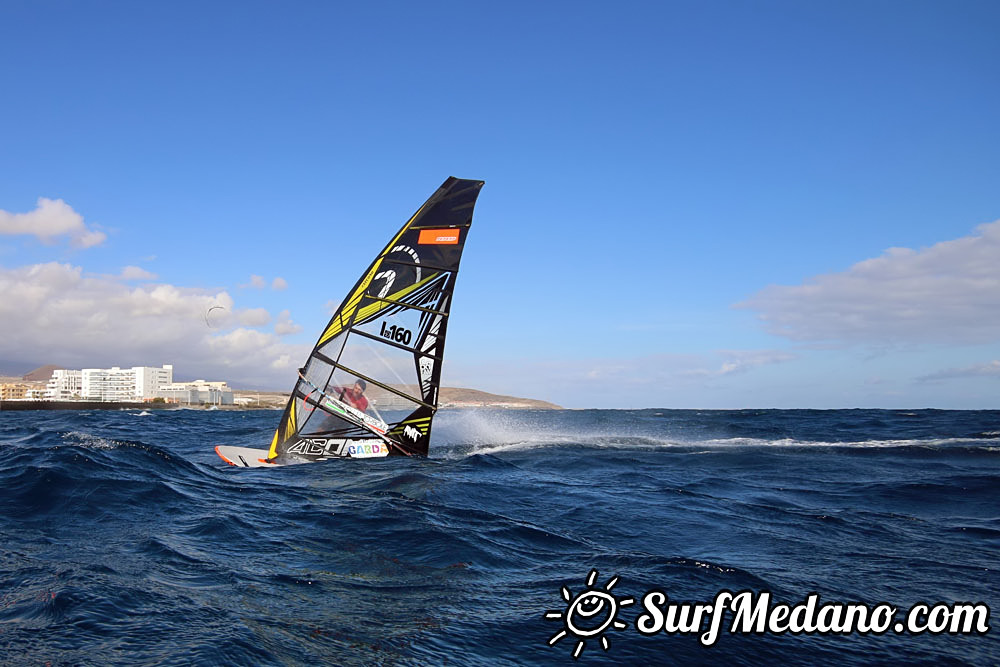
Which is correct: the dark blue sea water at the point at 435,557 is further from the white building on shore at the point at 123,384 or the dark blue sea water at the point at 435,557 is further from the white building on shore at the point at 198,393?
the white building on shore at the point at 123,384

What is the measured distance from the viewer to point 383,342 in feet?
42.3

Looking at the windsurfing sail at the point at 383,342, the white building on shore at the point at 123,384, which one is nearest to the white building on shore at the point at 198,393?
the white building on shore at the point at 123,384

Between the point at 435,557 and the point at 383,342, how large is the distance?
7.56 metres

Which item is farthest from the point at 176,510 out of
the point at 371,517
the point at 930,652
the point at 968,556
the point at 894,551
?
the point at 968,556

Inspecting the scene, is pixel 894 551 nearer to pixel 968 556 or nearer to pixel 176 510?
pixel 968 556

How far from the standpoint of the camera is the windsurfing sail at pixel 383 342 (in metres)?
12.8

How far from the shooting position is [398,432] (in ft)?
44.6

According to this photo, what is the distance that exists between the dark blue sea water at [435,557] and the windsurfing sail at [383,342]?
1.29m

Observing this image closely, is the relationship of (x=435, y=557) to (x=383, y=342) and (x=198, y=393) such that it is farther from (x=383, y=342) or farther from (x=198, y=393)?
(x=198, y=393)

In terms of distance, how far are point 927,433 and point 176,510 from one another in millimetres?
26258

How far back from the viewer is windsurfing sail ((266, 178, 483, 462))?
12.8m

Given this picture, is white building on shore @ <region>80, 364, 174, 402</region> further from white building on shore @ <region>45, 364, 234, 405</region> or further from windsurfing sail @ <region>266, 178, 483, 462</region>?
windsurfing sail @ <region>266, 178, 483, 462</region>

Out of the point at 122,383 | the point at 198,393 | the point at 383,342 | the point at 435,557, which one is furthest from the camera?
the point at 122,383

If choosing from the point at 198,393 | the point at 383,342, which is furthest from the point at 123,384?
the point at 383,342
